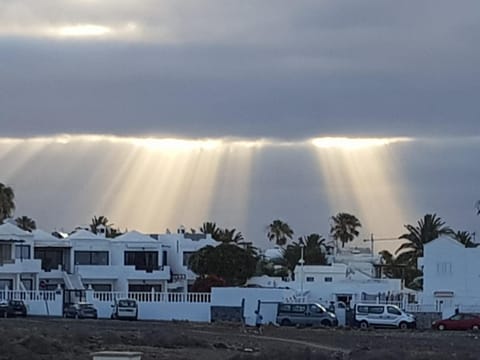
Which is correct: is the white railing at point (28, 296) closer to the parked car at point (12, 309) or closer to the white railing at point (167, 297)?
the white railing at point (167, 297)

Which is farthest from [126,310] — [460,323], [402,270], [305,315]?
[402,270]

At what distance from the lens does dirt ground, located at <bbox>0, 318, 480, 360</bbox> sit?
41.3 metres

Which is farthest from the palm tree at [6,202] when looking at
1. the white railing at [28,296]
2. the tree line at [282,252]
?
the white railing at [28,296]

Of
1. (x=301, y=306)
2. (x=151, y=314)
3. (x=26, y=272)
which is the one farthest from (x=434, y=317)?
(x=26, y=272)

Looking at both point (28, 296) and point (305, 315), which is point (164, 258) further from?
point (305, 315)

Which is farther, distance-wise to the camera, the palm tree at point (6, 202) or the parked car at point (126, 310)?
the palm tree at point (6, 202)

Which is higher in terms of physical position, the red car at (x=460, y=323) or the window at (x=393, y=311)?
the window at (x=393, y=311)

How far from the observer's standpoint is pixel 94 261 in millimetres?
112000

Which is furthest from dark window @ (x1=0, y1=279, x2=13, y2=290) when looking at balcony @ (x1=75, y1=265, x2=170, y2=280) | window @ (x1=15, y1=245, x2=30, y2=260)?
balcony @ (x1=75, y1=265, x2=170, y2=280)

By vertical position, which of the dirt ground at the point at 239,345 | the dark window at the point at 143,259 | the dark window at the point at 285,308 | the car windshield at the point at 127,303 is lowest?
the dirt ground at the point at 239,345

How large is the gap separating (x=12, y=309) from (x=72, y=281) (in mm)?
25443

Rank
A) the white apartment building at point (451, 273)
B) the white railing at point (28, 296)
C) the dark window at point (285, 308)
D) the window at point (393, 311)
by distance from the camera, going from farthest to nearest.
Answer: the white apartment building at point (451, 273) < the white railing at point (28, 296) < the dark window at point (285, 308) < the window at point (393, 311)

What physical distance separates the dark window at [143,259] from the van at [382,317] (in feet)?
128

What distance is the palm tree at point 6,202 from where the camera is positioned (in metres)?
134
